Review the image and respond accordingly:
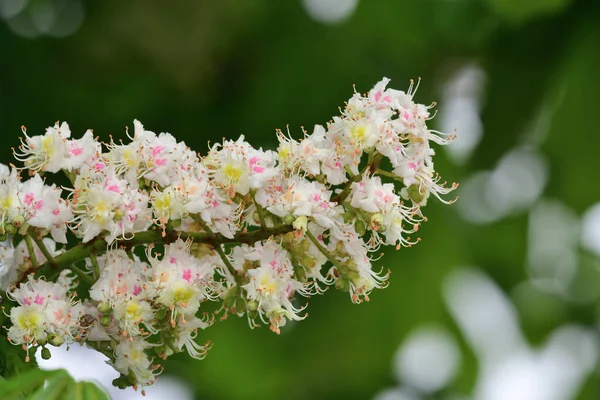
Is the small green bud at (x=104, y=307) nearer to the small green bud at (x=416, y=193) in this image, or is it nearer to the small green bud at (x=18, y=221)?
the small green bud at (x=18, y=221)

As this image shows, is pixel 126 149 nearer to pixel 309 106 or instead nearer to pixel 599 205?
pixel 309 106

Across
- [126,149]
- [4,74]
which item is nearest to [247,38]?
[4,74]

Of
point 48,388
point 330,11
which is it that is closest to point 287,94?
point 330,11

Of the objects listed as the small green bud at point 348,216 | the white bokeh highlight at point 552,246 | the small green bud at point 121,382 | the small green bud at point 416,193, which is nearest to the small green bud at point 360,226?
the small green bud at point 348,216

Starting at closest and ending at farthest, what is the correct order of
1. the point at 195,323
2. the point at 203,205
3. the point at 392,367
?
the point at 203,205 → the point at 195,323 → the point at 392,367

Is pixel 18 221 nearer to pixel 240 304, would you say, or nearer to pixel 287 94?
pixel 240 304

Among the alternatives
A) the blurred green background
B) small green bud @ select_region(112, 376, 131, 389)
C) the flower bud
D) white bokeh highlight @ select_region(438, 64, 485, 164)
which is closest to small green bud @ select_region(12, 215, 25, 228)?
small green bud @ select_region(112, 376, 131, 389)
